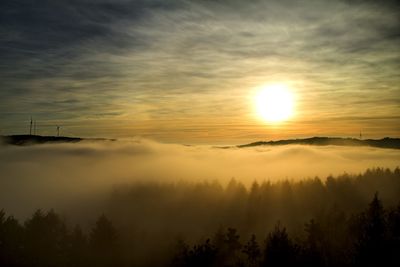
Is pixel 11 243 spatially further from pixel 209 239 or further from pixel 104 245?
pixel 209 239

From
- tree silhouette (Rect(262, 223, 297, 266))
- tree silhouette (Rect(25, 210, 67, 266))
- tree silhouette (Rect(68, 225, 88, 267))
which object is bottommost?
tree silhouette (Rect(68, 225, 88, 267))

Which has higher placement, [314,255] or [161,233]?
[314,255]

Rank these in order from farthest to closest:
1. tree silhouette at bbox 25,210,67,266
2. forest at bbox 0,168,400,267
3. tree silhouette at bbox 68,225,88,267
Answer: tree silhouette at bbox 68,225,88,267
tree silhouette at bbox 25,210,67,266
forest at bbox 0,168,400,267

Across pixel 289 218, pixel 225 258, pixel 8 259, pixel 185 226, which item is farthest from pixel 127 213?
pixel 8 259

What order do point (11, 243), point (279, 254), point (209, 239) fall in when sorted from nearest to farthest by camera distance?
point (279, 254), point (11, 243), point (209, 239)

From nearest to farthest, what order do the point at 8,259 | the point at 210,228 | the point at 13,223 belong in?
the point at 8,259 → the point at 13,223 → the point at 210,228

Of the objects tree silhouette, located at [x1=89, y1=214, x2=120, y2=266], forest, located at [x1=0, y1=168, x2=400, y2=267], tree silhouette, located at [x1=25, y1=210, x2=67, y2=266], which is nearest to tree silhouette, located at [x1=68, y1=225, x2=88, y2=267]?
forest, located at [x1=0, y1=168, x2=400, y2=267]

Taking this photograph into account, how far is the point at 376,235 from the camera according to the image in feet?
265

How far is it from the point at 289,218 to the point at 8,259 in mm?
127883

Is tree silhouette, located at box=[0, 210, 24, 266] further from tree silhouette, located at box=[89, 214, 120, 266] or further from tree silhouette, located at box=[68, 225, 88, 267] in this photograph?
tree silhouette, located at box=[89, 214, 120, 266]

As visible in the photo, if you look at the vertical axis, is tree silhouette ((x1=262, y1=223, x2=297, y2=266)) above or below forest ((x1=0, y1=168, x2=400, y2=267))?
above

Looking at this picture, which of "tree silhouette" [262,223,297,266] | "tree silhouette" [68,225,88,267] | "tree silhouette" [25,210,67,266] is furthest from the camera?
"tree silhouette" [68,225,88,267]

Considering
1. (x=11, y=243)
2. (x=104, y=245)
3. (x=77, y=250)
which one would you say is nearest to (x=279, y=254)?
(x=104, y=245)

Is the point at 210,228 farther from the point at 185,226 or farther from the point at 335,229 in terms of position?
the point at 335,229
